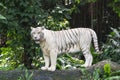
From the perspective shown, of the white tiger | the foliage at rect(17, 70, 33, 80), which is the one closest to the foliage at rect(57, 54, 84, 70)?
the white tiger

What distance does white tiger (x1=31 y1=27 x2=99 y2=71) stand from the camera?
654 cm

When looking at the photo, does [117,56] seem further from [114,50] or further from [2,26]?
[2,26]

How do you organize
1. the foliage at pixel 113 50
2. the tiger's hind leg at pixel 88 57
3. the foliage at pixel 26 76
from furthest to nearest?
1. the foliage at pixel 113 50
2. the tiger's hind leg at pixel 88 57
3. the foliage at pixel 26 76

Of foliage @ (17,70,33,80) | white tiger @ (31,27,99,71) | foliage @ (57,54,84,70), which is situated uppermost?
white tiger @ (31,27,99,71)

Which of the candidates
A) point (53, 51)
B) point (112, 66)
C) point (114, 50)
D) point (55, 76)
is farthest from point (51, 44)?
point (114, 50)

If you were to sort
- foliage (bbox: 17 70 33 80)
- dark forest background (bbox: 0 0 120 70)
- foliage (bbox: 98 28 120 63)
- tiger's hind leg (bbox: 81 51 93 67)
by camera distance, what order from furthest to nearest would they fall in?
1. foliage (bbox: 98 28 120 63)
2. dark forest background (bbox: 0 0 120 70)
3. tiger's hind leg (bbox: 81 51 93 67)
4. foliage (bbox: 17 70 33 80)

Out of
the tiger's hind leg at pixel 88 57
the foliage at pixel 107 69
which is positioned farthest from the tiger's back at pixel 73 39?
the foliage at pixel 107 69

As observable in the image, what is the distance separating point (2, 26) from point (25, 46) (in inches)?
29.4

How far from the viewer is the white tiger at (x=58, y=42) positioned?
6.54 m

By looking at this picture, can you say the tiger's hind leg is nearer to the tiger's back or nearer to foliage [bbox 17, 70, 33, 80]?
the tiger's back

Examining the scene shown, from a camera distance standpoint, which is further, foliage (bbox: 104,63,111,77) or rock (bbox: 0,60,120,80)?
foliage (bbox: 104,63,111,77)

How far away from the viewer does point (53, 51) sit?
6555 millimetres

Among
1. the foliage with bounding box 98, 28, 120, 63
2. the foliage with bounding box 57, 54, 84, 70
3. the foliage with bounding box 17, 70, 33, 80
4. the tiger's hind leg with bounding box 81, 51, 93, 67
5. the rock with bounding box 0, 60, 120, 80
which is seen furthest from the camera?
the foliage with bounding box 98, 28, 120, 63

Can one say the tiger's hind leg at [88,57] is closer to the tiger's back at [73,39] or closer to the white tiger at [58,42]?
the white tiger at [58,42]
